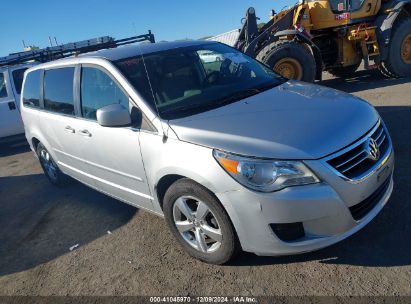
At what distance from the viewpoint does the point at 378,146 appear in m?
2.83

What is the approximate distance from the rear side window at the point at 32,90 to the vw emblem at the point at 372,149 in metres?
4.31

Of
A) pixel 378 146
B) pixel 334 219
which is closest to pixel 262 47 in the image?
pixel 378 146

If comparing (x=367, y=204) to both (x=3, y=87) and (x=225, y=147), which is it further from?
(x=3, y=87)

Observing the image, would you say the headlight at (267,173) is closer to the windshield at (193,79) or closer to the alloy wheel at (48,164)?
the windshield at (193,79)

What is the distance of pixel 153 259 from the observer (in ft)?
10.8

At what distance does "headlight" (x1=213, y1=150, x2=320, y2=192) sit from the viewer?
2.42 metres

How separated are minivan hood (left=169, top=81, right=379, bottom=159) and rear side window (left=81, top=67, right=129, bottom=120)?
757 mm

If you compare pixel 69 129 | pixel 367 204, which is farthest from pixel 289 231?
pixel 69 129

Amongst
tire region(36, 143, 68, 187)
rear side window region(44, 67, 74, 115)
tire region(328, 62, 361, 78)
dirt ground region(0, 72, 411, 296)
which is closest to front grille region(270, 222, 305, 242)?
dirt ground region(0, 72, 411, 296)

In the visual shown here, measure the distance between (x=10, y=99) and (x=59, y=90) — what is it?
475 centimetres

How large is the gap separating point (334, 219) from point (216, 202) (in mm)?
813

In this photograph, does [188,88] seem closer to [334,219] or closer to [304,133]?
[304,133]

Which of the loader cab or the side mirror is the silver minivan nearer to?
the side mirror

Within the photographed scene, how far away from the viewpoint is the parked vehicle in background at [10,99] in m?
8.34
